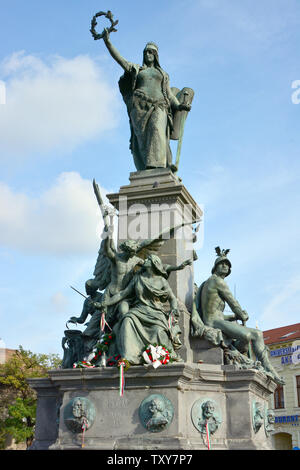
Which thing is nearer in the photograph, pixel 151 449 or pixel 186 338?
pixel 151 449

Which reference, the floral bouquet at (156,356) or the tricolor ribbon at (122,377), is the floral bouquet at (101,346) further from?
the floral bouquet at (156,356)

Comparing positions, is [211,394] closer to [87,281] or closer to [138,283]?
[138,283]

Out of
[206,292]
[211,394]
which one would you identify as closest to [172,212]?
[206,292]

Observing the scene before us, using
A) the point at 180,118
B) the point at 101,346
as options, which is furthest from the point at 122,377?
the point at 180,118

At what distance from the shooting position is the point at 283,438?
124ft

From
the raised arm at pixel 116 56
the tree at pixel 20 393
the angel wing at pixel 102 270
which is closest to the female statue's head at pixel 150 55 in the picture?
the raised arm at pixel 116 56

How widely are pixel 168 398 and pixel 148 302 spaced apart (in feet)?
5.72

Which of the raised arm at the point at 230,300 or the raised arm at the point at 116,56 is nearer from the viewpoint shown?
the raised arm at the point at 230,300

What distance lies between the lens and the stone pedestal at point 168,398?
27.4 feet

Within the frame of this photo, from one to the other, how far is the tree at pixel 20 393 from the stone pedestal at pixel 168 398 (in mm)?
23282

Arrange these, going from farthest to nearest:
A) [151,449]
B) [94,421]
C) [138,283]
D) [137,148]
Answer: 1. [137,148]
2. [138,283]
3. [94,421]
4. [151,449]

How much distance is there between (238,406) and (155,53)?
312 inches

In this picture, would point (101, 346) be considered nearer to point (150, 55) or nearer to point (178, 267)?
point (178, 267)

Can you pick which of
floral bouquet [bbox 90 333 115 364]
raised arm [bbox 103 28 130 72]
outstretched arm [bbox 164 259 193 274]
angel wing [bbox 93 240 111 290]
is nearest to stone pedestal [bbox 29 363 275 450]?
floral bouquet [bbox 90 333 115 364]
